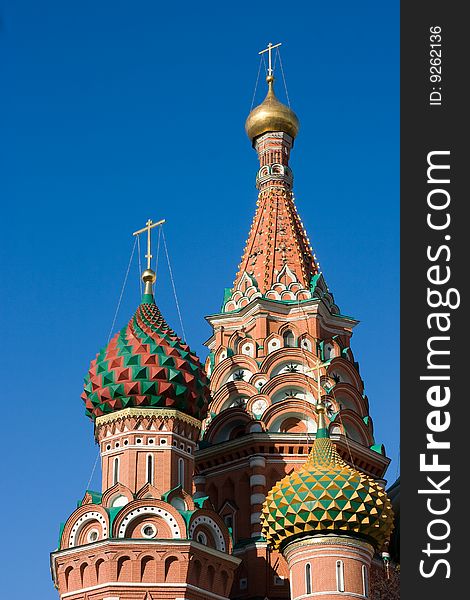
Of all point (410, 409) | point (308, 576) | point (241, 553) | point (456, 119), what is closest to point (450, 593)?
point (410, 409)

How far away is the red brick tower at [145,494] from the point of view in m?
20.5

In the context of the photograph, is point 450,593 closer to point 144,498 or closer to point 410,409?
point 410,409

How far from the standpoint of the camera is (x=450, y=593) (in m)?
11.7

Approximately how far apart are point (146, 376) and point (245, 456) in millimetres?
3787

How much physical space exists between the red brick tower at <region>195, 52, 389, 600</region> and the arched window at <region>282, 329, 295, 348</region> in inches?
0.5

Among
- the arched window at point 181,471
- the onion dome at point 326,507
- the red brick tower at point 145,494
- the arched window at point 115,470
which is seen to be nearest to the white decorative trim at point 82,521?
the red brick tower at point 145,494

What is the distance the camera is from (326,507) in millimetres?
20250

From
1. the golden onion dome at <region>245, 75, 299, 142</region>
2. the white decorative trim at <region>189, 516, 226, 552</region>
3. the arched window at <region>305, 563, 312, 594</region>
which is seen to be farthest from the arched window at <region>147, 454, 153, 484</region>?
the golden onion dome at <region>245, 75, 299, 142</region>

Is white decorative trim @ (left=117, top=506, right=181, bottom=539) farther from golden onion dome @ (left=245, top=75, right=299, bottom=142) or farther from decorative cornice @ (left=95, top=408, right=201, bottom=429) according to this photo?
golden onion dome @ (left=245, top=75, right=299, bottom=142)

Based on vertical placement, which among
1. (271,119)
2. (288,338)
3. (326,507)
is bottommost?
(326,507)

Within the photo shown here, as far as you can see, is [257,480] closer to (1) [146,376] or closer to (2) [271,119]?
(1) [146,376]

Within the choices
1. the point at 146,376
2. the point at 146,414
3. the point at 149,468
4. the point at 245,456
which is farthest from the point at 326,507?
the point at 245,456

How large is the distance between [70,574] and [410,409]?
10.7m

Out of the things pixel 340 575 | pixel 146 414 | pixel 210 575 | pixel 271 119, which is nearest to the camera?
pixel 340 575
